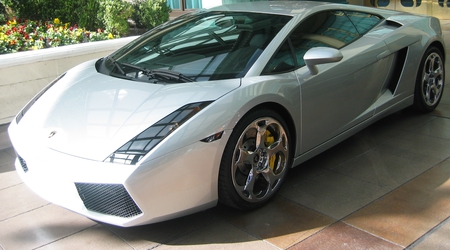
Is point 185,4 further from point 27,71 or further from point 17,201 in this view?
point 17,201

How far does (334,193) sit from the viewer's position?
12.3ft

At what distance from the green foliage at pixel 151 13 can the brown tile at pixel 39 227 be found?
525 centimetres

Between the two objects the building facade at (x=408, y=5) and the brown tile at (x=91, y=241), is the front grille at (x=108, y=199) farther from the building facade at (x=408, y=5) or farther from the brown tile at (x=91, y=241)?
the building facade at (x=408, y=5)

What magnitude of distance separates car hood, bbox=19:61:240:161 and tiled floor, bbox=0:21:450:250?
2.10 feet

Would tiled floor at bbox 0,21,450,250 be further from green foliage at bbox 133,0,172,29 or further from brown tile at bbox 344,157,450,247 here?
green foliage at bbox 133,0,172,29

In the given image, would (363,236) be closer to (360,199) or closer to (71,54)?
(360,199)

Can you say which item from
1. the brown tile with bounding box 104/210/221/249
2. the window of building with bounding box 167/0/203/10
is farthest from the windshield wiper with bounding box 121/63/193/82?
the window of building with bounding box 167/0/203/10

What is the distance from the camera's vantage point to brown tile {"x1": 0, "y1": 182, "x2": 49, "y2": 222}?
149 inches

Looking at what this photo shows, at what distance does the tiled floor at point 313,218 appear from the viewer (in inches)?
125

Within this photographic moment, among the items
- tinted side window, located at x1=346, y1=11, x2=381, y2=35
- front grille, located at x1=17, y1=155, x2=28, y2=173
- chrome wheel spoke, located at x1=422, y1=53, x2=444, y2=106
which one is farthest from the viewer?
chrome wheel spoke, located at x1=422, y1=53, x2=444, y2=106

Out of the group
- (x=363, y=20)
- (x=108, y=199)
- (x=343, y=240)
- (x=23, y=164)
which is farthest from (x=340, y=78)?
(x=23, y=164)

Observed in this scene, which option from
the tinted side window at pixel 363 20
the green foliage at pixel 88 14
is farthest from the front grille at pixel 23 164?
the green foliage at pixel 88 14

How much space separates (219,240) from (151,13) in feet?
19.5

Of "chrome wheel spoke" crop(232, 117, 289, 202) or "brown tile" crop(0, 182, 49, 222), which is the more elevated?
"chrome wheel spoke" crop(232, 117, 289, 202)
